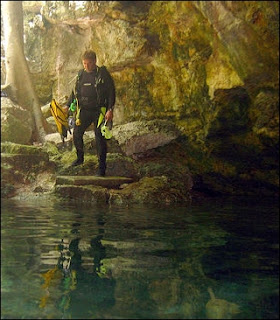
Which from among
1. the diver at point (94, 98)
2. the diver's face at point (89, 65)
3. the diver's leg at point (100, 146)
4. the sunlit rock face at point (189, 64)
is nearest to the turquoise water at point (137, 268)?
the sunlit rock face at point (189, 64)

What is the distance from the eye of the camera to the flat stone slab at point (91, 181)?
6.02 metres

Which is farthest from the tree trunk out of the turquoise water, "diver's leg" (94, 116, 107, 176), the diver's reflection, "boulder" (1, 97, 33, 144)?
the diver's reflection

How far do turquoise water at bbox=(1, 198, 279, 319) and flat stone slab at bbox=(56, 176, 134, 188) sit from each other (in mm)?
1722

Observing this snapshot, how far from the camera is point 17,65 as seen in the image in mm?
7672

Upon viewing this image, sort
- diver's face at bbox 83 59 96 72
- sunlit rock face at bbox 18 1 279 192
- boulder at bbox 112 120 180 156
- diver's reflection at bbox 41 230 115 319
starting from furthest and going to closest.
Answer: boulder at bbox 112 120 180 156 < diver's face at bbox 83 59 96 72 < sunlit rock face at bbox 18 1 279 192 < diver's reflection at bbox 41 230 115 319

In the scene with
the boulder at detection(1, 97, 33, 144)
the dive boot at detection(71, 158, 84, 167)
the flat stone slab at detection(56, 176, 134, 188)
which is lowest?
the flat stone slab at detection(56, 176, 134, 188)

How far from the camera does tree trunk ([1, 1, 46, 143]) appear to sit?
753 centimetres

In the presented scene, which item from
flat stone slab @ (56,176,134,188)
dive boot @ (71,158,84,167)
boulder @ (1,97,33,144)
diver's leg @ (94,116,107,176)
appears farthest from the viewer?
boulder @ (1,97,33,144)

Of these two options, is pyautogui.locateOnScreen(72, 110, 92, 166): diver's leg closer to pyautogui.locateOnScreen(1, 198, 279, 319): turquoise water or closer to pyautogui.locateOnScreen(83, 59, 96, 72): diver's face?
pyautogui.locateOnScreen(83, 59, 96, 72): diver's face

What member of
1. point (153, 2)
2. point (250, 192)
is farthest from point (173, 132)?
point (153, 2)

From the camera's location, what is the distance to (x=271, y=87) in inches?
206

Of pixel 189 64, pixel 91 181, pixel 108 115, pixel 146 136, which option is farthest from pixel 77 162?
pixel 189 64

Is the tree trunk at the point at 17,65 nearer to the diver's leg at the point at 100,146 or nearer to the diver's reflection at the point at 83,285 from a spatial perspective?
the diver's leg at the point at 100,146

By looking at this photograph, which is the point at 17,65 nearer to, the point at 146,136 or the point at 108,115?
the point at 108,115
